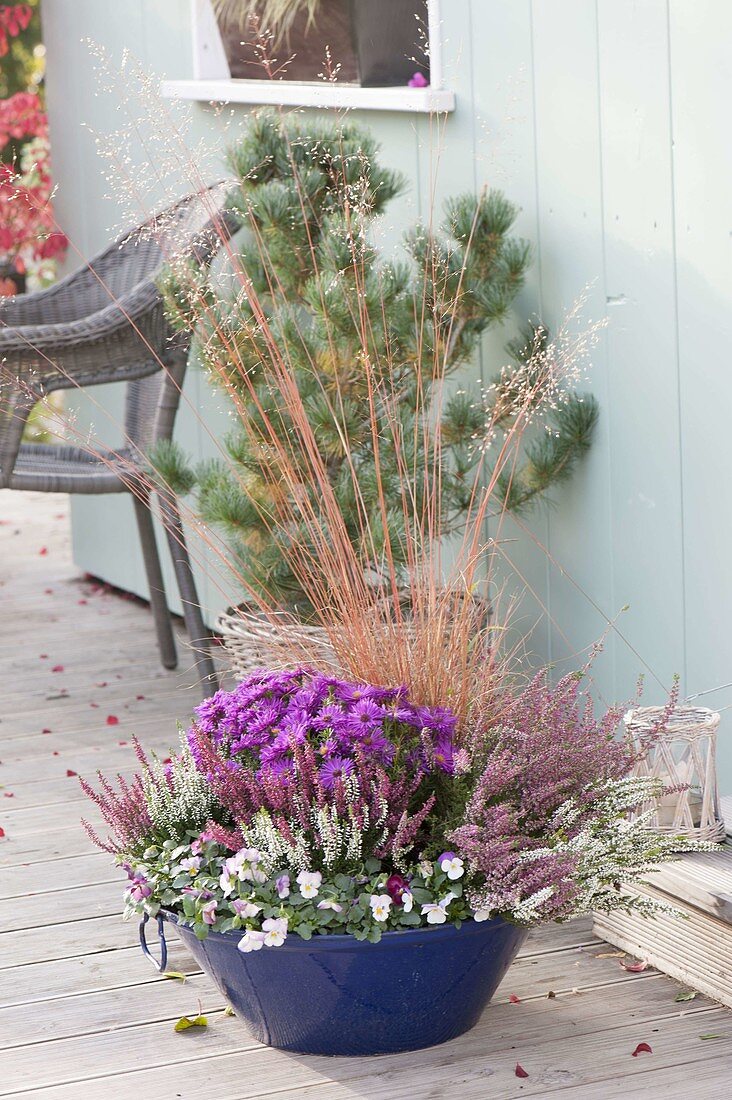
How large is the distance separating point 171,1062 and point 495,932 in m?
0.46

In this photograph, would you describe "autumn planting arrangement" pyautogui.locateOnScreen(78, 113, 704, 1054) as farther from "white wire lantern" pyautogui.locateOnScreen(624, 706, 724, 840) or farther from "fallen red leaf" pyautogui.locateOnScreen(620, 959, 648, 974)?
"fallen red leaf" pyautogui.locateOnScreen(620, 959, 648, 974)

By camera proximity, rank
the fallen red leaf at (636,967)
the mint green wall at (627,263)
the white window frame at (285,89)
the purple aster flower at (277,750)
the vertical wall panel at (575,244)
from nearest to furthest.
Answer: the purple aster flower at (277,750), the fallen red leaf at (636,967), the mint green wall at (627,263), the vertical wall panel at (575,244), the white window frame at (285,89)

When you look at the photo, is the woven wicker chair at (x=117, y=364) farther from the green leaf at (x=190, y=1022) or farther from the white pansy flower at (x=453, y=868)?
the white pansy flower at (x=453, y=868)

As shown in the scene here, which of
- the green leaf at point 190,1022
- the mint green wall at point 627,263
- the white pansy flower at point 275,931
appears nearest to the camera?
the white pansy flower at point 275,931

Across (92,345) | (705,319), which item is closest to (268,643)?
(705,319)

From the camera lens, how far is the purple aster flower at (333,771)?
1.76 meters

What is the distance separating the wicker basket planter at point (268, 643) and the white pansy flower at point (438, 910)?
455mm

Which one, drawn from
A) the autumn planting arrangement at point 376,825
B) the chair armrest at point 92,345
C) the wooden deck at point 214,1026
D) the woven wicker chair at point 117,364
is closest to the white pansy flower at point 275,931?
the autumn planting arrangement at point 376,825

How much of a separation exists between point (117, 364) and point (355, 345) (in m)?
0.97

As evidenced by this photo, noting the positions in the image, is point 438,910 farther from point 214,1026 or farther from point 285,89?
point 285,89

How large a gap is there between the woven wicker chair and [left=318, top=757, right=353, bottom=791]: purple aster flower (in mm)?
1104

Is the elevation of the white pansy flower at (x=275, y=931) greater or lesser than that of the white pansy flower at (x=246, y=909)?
lesser

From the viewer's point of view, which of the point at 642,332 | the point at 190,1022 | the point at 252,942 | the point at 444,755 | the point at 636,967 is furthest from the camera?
the point at 642,332

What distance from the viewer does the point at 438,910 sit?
5.64 feet
